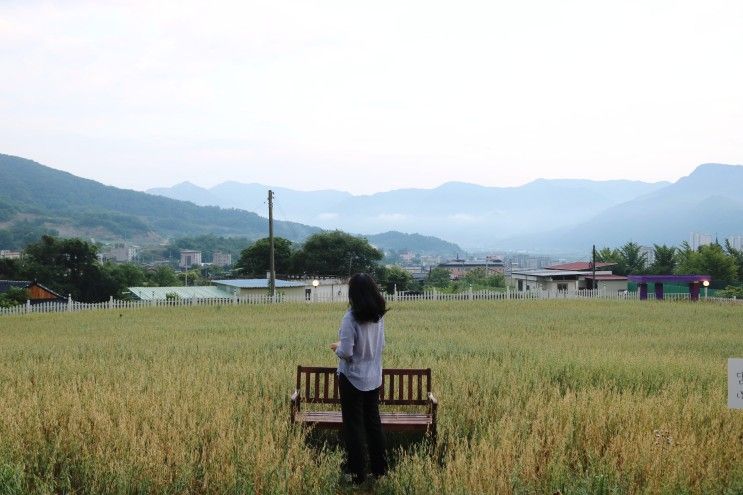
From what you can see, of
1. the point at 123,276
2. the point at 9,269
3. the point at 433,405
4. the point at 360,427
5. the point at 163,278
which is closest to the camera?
the point at 360,427

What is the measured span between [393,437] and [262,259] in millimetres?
67563

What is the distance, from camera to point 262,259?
74188mm

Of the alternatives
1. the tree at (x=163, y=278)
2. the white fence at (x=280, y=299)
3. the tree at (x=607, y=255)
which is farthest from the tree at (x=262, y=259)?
the tree at (x=607, y=255)

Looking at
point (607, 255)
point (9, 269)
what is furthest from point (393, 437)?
point (607, 255)

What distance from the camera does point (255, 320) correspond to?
26172 millimetres

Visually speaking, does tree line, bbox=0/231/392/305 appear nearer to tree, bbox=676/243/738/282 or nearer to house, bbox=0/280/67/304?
house, bbox=0/280/67/304

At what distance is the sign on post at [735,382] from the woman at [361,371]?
2.90 meters

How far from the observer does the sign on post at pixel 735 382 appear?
552 cm

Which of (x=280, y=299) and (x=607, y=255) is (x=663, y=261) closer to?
(x=607, y=255)

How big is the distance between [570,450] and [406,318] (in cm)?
2035

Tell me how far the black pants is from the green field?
0.60 ft

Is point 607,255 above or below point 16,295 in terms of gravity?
above

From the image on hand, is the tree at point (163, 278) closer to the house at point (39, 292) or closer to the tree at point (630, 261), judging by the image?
the house at point (39, 292)

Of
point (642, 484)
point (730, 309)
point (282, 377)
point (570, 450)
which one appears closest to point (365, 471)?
point (570, 450)
